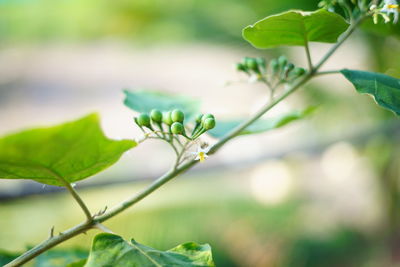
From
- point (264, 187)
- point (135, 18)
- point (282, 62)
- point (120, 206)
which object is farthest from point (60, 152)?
point (135, 18)

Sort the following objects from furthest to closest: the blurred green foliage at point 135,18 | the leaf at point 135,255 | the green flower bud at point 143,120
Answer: the blurred green foliage at point 135,18, the green flower bud at point 143,120, the leaf at point 135,255

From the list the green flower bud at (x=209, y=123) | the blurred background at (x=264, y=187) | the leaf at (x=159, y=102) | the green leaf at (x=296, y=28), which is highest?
the green leaf at (x=296, y=28)

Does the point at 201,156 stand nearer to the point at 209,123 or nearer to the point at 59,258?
the point at 209,123

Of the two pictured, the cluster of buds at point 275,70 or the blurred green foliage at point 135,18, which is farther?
the blurred green foliage at point 135,18

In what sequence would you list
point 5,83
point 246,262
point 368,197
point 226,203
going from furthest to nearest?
point 5,83 < point 368,197 < point 226,203 < point 246,262

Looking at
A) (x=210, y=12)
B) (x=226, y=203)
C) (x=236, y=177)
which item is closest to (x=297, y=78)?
(x=226, y=203)

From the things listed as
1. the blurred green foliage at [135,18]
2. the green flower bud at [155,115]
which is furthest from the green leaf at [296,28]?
the blurred green foliage at [135,18]

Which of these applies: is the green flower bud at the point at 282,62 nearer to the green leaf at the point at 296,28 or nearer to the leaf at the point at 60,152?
the green leaf at the point at 296,28

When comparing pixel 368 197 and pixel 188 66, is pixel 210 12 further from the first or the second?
pixel 188 66
